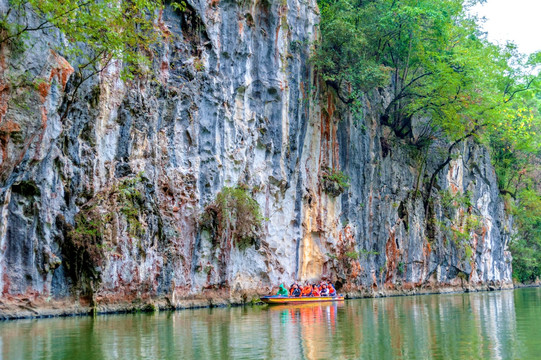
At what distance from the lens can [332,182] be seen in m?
32.2

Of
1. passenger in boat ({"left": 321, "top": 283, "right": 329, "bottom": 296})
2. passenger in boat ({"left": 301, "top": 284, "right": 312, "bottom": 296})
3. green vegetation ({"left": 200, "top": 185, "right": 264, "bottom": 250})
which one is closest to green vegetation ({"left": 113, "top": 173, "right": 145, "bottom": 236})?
green vegetation ({"left": 200, "top": 185, "right": 264, "bottom": 250})

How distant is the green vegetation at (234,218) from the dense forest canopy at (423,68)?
9.36 m

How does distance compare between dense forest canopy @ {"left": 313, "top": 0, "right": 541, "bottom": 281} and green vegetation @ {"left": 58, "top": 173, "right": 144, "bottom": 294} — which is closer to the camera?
green vegetation @ {"left": 58, "top": 173, "right": 144, "bottom": 294}

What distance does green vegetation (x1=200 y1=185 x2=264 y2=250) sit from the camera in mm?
23953

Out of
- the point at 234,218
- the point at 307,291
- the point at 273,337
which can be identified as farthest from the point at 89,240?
the point at 307,291

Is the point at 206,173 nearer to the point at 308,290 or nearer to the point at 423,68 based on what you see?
the point at 308,290

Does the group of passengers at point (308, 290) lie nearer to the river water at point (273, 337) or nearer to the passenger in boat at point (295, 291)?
the passenger in boat at point (295, 291)

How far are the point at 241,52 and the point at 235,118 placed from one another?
3237 millimetres

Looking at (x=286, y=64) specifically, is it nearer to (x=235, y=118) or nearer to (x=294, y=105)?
(x=294, y=105)

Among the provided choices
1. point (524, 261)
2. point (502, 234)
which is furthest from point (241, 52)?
point (524, 261)

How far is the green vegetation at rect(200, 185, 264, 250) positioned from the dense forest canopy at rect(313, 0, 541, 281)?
9.36m

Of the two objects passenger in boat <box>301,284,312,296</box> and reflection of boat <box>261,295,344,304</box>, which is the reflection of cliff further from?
passenger in boat <box>301,284,312,296</box>

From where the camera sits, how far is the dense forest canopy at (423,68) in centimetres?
3088

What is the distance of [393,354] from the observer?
32.3 ft
